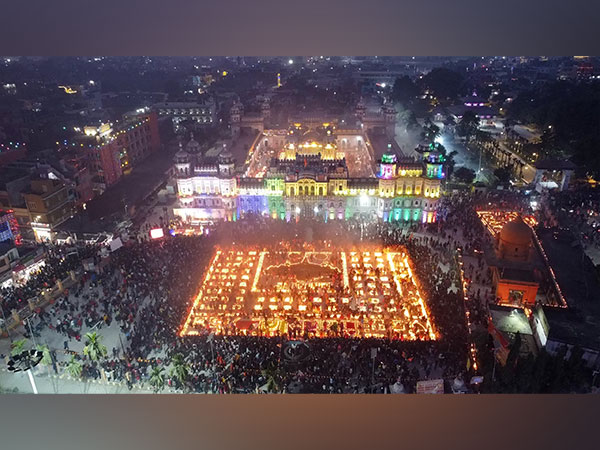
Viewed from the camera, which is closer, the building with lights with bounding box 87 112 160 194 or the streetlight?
the streetlight

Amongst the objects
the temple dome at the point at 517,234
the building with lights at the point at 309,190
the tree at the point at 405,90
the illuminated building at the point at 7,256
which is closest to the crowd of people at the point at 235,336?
the illuminated building at the point at 7,256

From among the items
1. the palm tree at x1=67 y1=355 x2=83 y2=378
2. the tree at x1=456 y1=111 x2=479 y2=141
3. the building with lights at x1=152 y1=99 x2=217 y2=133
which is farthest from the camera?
the building with lights at x1=152 y1=99 x2=217 y2=133

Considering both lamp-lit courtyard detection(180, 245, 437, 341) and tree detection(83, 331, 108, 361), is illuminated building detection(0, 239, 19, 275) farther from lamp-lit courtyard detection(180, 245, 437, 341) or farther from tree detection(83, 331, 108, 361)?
lamp-lit courtyard detection(180, 245, 437, 341)

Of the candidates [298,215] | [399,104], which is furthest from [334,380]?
[399,104]

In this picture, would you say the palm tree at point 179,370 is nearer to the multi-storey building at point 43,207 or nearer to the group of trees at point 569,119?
the multi-storey building at point 43,207

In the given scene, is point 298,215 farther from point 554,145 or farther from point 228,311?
point 554,145

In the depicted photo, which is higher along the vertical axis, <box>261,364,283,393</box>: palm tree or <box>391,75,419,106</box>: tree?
<box>391,75,419,106</box>: tree

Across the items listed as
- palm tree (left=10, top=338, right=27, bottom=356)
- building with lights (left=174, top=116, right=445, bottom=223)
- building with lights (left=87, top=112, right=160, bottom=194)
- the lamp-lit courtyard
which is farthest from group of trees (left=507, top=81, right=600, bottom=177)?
palm tree (left=10, top=338, right=27, bottom=356)
